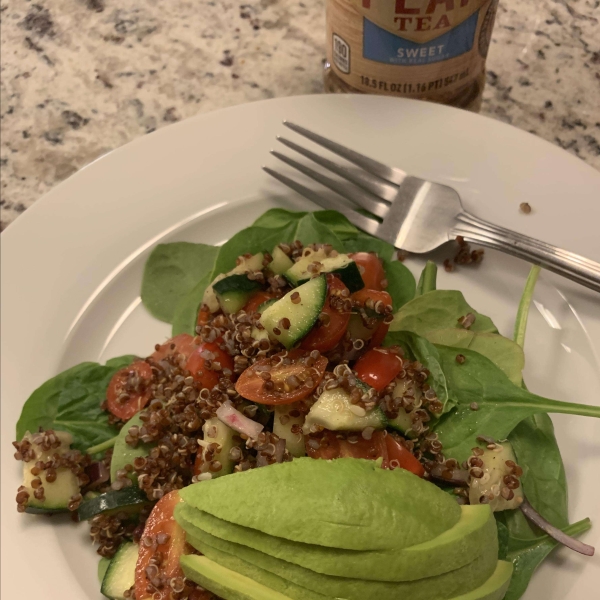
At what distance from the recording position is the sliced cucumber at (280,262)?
61.7 inches

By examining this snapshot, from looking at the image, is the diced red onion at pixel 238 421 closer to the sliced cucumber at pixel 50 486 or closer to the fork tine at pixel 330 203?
the sliced cucumber at pixel 50 486

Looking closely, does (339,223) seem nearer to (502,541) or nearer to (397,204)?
(397,204)

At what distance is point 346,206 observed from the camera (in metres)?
1.75

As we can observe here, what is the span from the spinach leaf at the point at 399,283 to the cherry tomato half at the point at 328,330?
0.29 metres

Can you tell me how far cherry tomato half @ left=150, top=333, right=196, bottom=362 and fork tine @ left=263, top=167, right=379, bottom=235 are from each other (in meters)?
0.55

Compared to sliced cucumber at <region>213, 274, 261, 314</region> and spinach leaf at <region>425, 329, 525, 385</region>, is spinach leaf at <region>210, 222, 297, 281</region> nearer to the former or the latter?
sliced cucumber at <region>213, 274, 261, 314</region>

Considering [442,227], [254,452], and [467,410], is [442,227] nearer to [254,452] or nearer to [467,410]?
[467,410]

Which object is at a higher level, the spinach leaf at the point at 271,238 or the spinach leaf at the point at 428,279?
the spinach leaf at the point at 271,238

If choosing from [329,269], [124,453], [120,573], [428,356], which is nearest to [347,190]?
[329,269]

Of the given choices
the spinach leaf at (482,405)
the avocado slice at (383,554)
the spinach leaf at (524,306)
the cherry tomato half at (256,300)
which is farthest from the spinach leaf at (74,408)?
the spinach leaf at (524,306)

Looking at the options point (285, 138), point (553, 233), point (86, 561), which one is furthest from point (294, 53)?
point (86, 561)

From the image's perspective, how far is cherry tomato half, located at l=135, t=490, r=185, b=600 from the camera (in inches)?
46.8

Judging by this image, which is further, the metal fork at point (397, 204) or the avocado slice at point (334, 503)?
the metal fork at point (397, 204)

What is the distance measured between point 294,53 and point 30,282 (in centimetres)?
139
